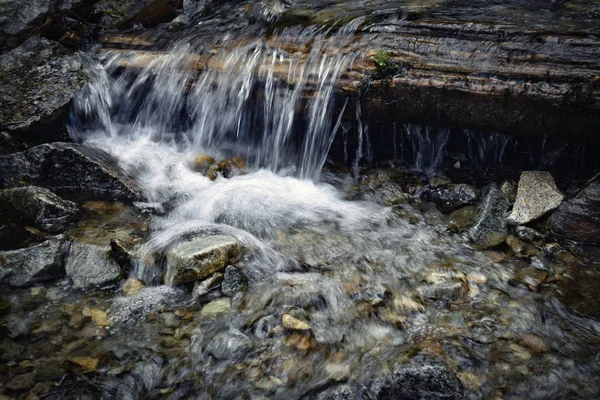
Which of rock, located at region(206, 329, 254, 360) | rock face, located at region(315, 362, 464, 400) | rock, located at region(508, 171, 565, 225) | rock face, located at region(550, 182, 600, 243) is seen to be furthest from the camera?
rock, located at region(508, 171, 565, 225)

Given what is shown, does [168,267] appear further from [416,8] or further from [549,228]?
[416,8]

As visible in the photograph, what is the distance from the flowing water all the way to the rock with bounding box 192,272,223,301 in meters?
0.05

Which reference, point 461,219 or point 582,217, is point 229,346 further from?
point 582,217

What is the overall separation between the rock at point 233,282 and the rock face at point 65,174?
7.06ft

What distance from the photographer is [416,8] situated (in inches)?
237

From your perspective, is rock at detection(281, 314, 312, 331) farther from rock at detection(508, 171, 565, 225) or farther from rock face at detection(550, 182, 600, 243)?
rock face at detection(550, 182, 600, 243)

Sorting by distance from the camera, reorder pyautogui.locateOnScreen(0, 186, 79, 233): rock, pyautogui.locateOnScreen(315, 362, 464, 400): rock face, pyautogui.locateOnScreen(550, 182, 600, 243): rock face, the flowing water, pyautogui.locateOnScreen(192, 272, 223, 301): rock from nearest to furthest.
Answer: pyautogui.locateOnScreen(315, 362, 464, 400): rock face
the flowing water
pyautogui.locateOnScreen(192, 272, 223, 301): rock
pyautogui.locateOnScreen(550, 182, 600, 243): rock face
pyautogui.locateOnScreen(0, 186, 79, 233): rock

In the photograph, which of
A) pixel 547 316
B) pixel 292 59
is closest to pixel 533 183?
pixel 547 316

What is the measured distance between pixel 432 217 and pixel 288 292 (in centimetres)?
233

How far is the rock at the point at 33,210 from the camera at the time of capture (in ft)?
13.7

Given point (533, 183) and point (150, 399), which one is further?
point (533, 183)

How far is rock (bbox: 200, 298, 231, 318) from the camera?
3.23 meters

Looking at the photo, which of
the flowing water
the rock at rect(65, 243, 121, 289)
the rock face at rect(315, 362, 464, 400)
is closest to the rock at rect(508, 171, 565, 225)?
the flowing water

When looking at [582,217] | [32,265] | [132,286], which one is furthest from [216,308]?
[582,217]
